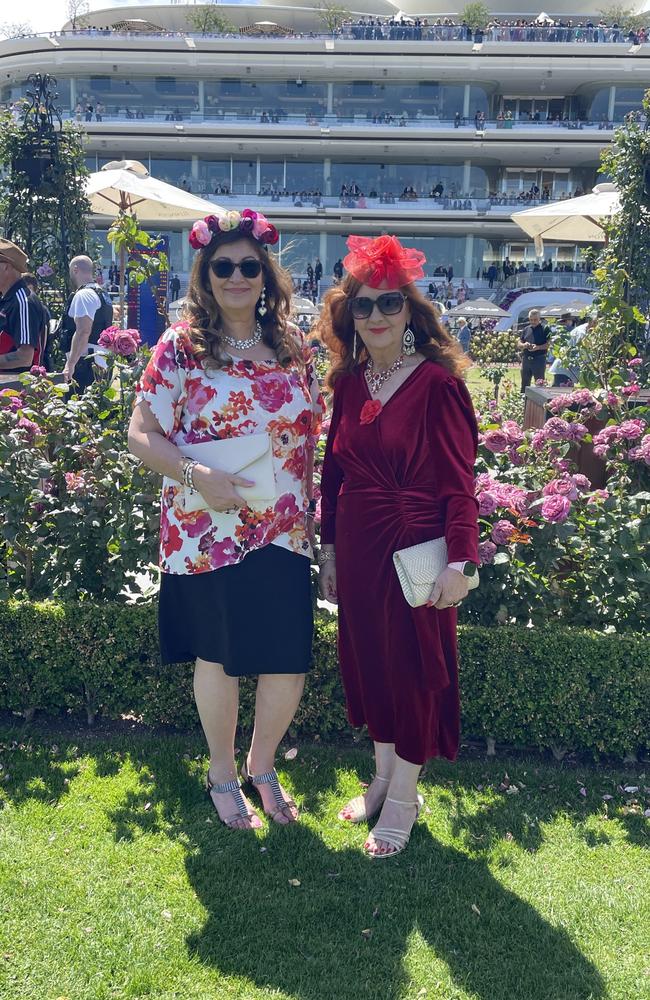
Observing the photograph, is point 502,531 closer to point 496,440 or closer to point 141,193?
point 496,440

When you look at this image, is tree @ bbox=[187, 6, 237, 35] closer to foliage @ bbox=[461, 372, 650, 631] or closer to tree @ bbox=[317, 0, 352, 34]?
tree @ bbox=[317, 0, 352, 34]

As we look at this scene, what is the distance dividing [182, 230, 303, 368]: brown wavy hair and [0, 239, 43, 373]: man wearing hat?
9.26 feet

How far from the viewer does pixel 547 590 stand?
11.9 ft

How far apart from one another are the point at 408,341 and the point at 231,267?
24.5 inches

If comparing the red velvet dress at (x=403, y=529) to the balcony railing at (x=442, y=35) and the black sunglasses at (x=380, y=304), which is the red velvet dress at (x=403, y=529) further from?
the balcony railing at (x=442, y=35)

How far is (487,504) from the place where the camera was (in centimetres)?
330

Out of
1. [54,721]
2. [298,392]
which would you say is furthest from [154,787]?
[298,392]

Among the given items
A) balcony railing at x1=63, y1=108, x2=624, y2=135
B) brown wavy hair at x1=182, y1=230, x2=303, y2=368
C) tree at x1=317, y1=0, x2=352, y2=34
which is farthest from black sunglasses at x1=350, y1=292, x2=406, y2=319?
tree at x1=317, y1=0, x2=352, y2=34

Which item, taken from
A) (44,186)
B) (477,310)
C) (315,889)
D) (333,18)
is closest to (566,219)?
(44,186)

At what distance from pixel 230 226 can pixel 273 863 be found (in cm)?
211

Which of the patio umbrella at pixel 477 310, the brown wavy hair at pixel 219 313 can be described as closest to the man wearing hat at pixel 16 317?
the brown wavy hair at pixel 219 313

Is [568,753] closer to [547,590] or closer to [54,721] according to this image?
[547,590]

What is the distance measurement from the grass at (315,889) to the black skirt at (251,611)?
25.3 inches

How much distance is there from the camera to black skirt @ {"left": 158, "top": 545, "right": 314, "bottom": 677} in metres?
2.83
